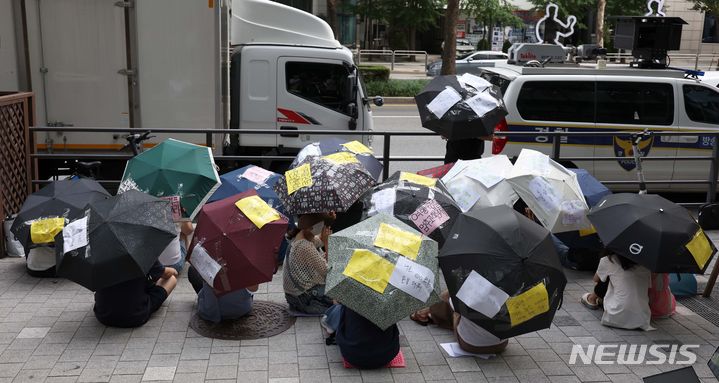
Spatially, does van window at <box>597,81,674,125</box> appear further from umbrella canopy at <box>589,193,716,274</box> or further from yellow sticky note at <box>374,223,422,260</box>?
yellow sticky note at <box>374,223,422,260</box>

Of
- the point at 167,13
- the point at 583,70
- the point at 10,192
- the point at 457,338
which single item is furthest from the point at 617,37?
the point at 10,192

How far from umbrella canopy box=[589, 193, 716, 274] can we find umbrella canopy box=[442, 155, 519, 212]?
2.85 feet

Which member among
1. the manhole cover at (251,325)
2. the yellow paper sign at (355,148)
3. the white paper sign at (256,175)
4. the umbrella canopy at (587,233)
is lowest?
the manhole cover at (251,325)

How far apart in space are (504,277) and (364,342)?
1.11 m

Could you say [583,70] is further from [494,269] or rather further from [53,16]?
[53,16]

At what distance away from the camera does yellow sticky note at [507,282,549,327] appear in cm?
490

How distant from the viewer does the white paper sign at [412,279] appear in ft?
15.9

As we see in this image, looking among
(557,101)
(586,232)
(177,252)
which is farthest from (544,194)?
(557,101)

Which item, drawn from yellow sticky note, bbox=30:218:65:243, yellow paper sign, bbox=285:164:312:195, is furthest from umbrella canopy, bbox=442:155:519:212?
yellow sticky note, bbox=30:218:65:243

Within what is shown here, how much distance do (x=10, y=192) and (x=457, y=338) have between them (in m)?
5.09

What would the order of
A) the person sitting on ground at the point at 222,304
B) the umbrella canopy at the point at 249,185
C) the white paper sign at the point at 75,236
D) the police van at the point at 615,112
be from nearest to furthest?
the white paper sign at the point at 75,236, the person sitting on ground at the point at 222,304, the umbrella canopy at the point at 249,185, the police van at the point at 615,112

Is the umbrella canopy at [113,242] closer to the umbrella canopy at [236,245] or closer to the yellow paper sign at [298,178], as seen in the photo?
the umbrella canopy at [236,245]

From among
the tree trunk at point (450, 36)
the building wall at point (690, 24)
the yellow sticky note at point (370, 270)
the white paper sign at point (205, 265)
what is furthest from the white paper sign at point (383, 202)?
the building wall at point (690, 24)

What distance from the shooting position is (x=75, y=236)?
18.4 feet
